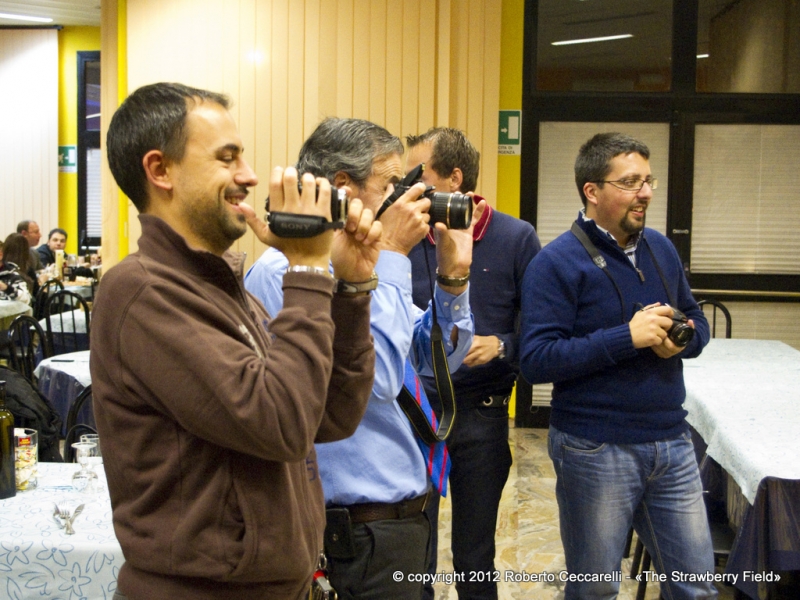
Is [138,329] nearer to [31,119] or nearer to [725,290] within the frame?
[725,290]

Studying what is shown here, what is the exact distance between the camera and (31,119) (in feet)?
31.6

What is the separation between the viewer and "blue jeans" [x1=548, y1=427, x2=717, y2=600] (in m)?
2.12

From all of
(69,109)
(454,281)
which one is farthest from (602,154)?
(69,109)

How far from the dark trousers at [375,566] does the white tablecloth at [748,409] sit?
42.0 inches

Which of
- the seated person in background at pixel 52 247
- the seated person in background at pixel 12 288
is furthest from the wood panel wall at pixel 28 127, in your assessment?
the seated person in background at pixel 12 288

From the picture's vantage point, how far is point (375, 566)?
150cm

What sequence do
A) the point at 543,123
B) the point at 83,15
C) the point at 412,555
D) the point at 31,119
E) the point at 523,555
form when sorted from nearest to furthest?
the point at 412,555, the point at 523,555, the point at 543,123, the point at 83,15, the point at 31,119

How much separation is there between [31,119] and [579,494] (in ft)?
29.9

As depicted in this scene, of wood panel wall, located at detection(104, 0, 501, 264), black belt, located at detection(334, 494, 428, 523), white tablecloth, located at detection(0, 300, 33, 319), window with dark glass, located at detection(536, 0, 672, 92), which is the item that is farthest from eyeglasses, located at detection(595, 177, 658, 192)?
white tablecloth, located at detection(0, 300, 33, 319)

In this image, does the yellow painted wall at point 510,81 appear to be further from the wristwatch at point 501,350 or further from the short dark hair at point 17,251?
the short dark hair at point 17,251

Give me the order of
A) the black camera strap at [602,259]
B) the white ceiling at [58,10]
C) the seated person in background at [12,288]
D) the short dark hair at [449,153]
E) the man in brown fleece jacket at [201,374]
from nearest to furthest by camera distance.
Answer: the man in brown fleece jacket at [201,374]
the black camera strap at [602,259]
the short dark hair at [449,153]
the seated person in background at [12,288]
the white ceiling at [58,10]

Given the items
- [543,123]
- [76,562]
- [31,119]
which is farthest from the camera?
[31,119]

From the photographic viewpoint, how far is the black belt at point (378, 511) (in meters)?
1.51

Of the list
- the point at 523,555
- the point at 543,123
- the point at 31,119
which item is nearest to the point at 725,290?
the point at 543,123
